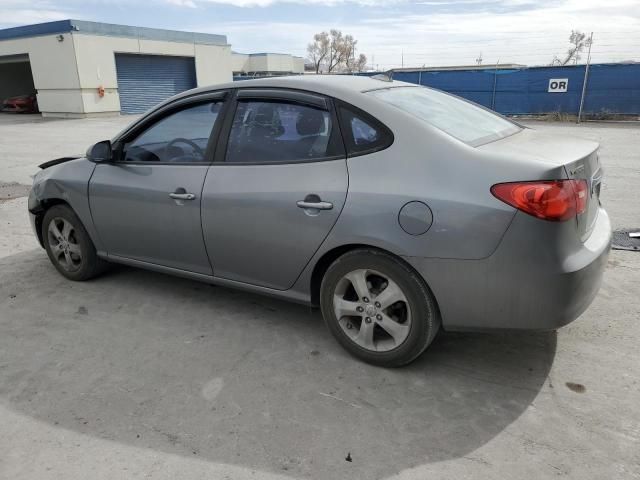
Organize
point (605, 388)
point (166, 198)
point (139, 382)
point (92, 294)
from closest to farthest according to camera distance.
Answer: point (605, 388) → point (139, 382) → point (166, 198) → point (92, 294)

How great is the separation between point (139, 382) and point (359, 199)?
5.43 ft

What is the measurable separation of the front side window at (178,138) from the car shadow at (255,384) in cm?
115

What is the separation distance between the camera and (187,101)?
148 inches

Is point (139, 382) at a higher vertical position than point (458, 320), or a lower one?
lower

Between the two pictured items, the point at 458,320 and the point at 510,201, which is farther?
the point at 458,320

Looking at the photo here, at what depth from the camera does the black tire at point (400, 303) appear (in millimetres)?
2859

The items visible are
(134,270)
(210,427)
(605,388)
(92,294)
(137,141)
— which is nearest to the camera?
(210,427)

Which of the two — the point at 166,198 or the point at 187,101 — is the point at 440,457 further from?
the point at 187,101

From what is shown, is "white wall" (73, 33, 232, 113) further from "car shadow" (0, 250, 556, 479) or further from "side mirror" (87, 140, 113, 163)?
"car shadow" (0, 250, 556, 479)

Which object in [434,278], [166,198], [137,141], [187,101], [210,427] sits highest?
[187,101]

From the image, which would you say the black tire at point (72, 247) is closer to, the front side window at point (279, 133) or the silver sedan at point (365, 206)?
the silver sedan at point (365, 206)

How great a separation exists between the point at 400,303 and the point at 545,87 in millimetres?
19930

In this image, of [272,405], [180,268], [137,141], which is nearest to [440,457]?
[272,405]

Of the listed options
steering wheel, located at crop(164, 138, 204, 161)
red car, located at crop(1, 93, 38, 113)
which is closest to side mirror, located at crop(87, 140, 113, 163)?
steering wheel, located at crop(164, 138, 204, 161)
